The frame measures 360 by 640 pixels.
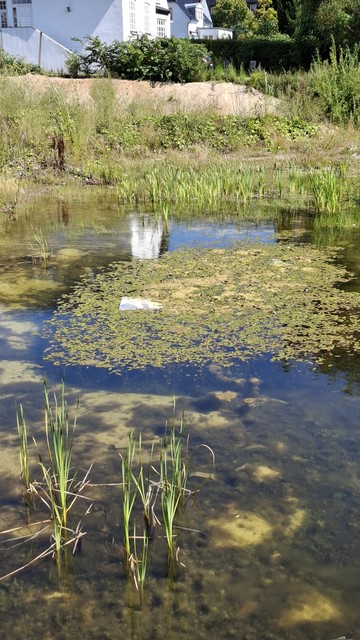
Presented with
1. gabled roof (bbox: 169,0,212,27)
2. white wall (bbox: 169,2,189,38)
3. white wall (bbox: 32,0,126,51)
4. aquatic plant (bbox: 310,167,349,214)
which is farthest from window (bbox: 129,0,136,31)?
aquatic plant (bbox: 310,167,349,214)

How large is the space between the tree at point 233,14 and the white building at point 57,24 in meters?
17.9

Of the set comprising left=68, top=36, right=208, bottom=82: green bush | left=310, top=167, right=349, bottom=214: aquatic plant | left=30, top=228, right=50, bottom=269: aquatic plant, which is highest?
left=68, top=36, right=208, bottom=82: green bush

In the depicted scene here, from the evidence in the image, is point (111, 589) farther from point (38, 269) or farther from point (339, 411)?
point (38, 269)

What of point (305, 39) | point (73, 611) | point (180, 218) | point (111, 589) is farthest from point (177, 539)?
point (305, 39)

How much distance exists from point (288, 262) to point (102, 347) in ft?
8.42

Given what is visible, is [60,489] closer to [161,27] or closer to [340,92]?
[340,92]

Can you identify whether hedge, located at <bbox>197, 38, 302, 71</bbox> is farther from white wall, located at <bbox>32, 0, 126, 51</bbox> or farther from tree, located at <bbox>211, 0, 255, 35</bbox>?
tree, located at <bbox>211, 0, 255, 35</bbox>

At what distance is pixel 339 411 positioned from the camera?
10.7 ft

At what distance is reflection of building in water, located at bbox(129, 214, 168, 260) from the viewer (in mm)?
6512

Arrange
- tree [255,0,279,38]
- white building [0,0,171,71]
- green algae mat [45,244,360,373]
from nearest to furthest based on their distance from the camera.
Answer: green algae mat [45,244,360,373] → white building [0,0,171,71] → tree [255,0,279,38]

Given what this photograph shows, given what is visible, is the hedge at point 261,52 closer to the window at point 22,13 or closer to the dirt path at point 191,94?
the dirt path at point 191,94

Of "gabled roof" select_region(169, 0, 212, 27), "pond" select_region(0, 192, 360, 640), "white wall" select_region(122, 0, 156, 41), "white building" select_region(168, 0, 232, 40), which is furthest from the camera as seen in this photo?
"gabled roof" select_region(169, 0, 212, 27)

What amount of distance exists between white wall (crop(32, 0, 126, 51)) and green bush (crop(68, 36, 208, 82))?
613 cm

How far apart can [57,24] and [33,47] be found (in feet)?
7.41
